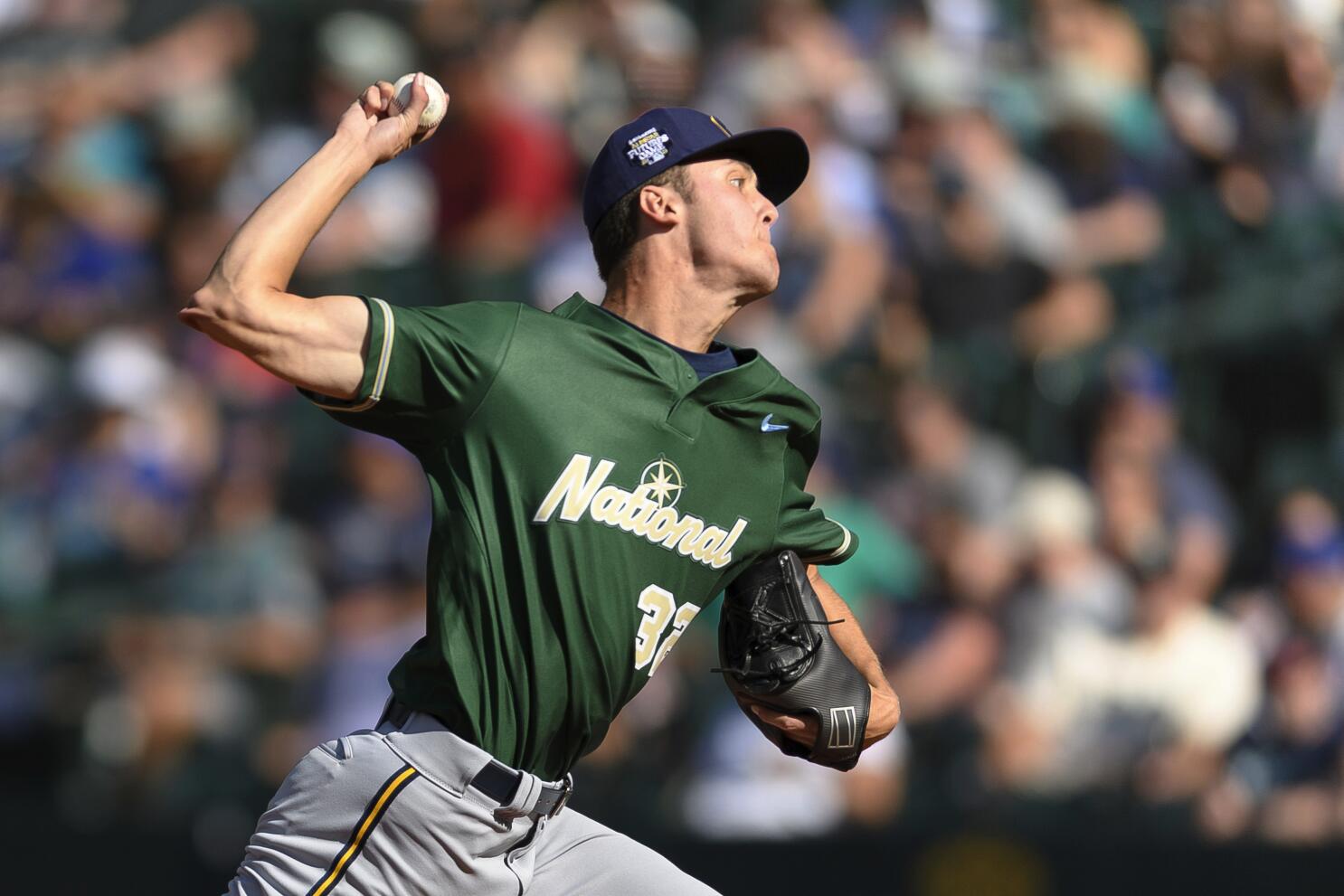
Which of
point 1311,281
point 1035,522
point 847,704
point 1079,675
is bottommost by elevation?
point 847,704

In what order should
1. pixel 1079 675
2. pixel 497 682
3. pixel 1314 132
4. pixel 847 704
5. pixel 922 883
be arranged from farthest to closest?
pixel 1314 132, pixel 1079 675, pixel 922 883, pixel 847 704, pixel 497 682

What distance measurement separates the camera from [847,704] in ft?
12.4

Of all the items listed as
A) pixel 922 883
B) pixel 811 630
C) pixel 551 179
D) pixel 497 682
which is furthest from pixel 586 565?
pixel 551 179

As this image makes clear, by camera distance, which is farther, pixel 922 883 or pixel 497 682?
pixel 922 883

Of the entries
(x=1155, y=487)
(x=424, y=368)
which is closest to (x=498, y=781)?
(x=424, y=368)

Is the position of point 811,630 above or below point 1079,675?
below

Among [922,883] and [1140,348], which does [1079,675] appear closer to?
[922,883]

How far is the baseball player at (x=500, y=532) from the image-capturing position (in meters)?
3.15

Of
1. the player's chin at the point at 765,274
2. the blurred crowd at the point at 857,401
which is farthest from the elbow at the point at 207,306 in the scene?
the blurred crowd at the point at 857,401

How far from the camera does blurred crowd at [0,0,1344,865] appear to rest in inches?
272

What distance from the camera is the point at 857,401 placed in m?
7.67

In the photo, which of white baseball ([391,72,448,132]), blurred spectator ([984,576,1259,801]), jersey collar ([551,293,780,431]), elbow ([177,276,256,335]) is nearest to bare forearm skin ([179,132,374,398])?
elbow ([177,276,256,335])

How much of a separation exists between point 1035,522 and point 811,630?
3709mm

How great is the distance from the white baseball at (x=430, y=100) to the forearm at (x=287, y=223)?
0.48ft
